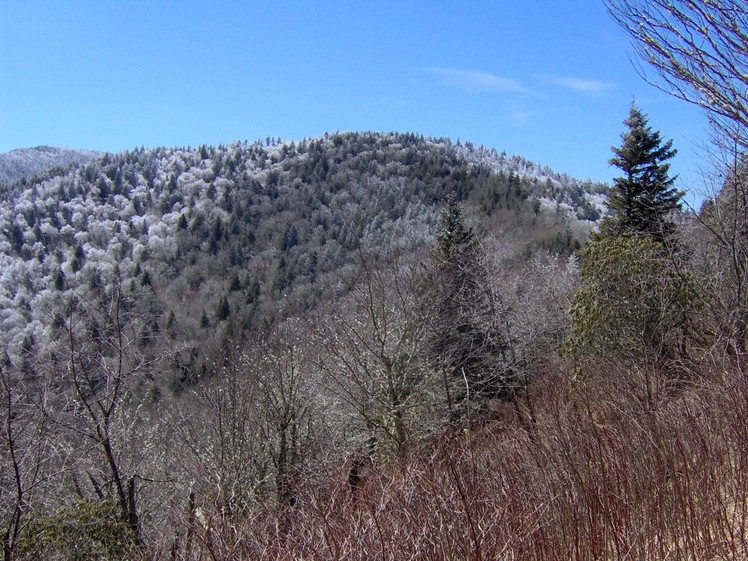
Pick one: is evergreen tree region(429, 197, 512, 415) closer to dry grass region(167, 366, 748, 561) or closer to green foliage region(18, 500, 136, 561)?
green foliage region(18, 500, 136, 561)

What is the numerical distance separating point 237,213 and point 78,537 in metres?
121

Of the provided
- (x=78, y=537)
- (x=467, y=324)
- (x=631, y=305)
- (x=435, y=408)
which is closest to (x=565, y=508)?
(x=631, y=305)

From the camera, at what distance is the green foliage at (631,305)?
7828mm

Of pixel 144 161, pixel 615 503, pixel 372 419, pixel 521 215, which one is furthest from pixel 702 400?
pixel 144 161

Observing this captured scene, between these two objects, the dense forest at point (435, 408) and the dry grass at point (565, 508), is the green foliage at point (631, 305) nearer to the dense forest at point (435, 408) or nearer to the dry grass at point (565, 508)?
the dense forest at point (435, 408)

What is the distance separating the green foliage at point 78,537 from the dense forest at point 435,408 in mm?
37

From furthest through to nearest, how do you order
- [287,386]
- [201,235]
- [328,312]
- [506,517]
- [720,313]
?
[201,235], [328,312], [287,386], [720,313], [506,517]

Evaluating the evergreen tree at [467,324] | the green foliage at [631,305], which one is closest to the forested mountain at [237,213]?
the evergreen tree at [467,324]

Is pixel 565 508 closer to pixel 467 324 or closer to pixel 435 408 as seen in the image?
pixel 435 408

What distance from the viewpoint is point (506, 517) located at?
2.61 meters

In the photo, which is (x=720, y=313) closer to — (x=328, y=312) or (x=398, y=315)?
(x=398, y=315)

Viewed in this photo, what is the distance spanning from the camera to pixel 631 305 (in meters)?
8.15

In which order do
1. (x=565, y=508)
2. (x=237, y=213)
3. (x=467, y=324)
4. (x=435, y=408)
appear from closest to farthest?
(x=565, y=508) < (x=435, y=408) < (x=467, y=324) < (x=237, y=213)

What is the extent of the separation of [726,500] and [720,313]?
5.74 meters
